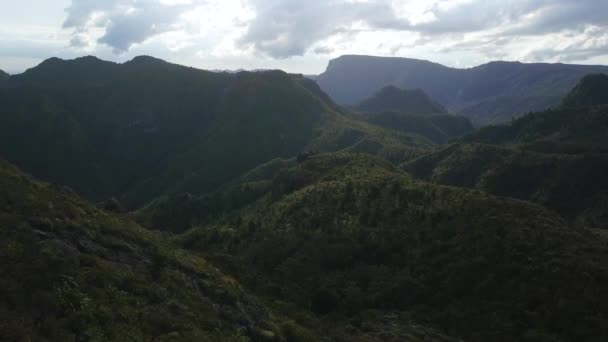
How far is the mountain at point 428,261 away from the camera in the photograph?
4297 centimetres

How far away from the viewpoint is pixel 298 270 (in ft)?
210

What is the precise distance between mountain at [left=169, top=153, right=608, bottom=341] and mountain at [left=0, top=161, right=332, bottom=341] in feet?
38.4

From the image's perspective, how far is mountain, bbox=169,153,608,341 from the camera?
43.0 metres

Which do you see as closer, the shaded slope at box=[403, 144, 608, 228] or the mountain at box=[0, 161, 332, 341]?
the mountain at box=[0, 161, 332, 341]

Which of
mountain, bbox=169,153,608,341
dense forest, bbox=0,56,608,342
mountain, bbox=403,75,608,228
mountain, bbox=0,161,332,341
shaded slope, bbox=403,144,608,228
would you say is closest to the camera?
mountain, bbox=0,161,332,341

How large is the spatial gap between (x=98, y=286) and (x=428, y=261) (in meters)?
42.3

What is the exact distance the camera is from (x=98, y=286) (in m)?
21.8

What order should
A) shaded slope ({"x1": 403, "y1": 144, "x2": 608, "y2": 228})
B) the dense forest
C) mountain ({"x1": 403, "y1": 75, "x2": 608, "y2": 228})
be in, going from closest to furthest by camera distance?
the dense forest
shaded slope ({"x1": 403, "y1": 144, "x2": 608, "y2": 228})
mountain ({"x1": 403, "y1": 75, "x2": 608, "y2": 228})

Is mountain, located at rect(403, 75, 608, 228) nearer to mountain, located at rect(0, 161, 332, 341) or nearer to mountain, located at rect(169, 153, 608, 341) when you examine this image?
mountain, located at rect(169, 153, 608, 341)

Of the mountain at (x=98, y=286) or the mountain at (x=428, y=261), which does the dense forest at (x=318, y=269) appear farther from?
the mountain at (x=428, y=261)

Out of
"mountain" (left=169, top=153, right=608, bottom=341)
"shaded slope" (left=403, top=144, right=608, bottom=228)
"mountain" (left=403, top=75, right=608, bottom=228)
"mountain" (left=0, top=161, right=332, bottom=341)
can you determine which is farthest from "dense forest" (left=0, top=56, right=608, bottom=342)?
"mountain" (left=403, top=75, right=608, bottom=228)

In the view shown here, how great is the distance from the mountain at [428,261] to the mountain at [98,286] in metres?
11.7

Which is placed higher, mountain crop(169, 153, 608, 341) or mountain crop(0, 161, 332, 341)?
mountain crop(0, 161, 332, 341)

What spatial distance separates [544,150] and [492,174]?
3239 cm
